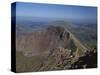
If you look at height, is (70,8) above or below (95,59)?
above

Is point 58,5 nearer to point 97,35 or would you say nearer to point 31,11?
point 31,11

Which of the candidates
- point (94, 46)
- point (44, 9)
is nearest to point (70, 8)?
point (44, 9)

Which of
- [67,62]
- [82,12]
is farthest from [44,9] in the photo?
[67,62]

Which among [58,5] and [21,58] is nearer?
[21,58]

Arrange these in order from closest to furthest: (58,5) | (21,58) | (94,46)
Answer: (21,58) → (58,5) → (94,46)

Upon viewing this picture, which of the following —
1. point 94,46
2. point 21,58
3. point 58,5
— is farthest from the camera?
point 94,46

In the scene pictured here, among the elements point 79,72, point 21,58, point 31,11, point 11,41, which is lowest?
point 79,72

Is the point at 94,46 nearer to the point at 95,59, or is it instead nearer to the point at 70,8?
the point at 95,59

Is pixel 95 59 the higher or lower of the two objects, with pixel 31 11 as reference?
lower

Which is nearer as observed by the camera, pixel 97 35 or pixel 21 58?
pixel 21 58
